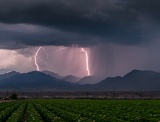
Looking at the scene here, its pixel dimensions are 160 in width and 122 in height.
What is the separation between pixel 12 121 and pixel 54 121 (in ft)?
16.5

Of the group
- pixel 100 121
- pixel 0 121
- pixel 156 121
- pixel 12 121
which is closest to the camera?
pixel 156 121

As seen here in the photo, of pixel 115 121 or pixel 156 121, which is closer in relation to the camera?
pixel 156 121

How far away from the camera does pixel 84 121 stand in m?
28.0

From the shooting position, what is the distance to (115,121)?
28.2 m

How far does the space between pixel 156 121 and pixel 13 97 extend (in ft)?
513

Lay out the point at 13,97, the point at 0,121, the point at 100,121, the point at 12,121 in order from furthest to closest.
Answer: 1. the point at 13,97
2. the point at 0,121
3. the point at 12,121
4. the point at 100,121

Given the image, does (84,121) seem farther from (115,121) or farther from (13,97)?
(13,97)

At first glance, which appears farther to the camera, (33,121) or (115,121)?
(33,121)

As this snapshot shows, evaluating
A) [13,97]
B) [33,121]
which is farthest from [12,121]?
[13,97]

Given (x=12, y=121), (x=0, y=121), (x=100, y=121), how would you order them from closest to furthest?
(x=100, y=121) < (x=12, y=121) < (x=0, y=121)

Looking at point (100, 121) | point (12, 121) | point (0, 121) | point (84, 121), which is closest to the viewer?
point (84, 121)

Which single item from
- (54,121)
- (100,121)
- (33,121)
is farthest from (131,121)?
(33,121)

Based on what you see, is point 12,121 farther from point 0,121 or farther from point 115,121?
point 115,121

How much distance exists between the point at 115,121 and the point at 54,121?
6.20 m
